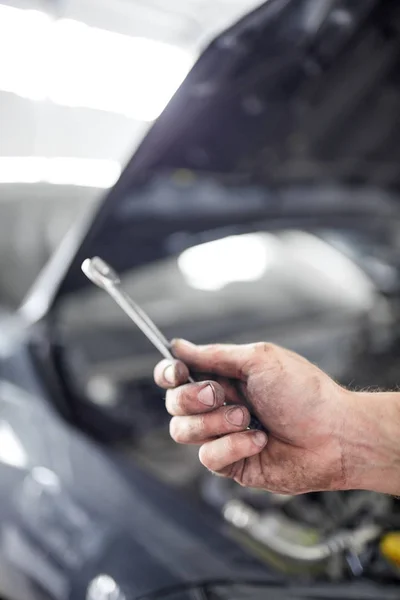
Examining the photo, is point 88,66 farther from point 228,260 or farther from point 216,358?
point 216,358

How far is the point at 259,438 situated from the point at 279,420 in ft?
0.15

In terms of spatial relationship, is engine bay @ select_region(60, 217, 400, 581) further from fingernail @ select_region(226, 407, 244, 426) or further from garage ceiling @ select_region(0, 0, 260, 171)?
garage ceiling @ select_region(0, 0, 260, 171)

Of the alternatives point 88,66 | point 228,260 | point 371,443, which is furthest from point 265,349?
point 88,66

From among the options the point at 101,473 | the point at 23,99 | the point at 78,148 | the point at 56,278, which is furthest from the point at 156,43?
the point at 101,473

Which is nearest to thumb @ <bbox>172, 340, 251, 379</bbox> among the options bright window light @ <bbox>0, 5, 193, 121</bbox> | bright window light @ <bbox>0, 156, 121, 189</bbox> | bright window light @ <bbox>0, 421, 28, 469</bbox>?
bright window light @ <bbox>0, 421, 28, 469</bbox>

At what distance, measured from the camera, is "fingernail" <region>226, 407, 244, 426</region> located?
0.57 meters

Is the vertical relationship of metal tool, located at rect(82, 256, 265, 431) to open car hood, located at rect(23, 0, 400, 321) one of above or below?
below

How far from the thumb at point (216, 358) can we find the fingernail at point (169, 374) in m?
0.02

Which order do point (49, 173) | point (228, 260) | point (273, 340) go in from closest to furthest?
point (273, 340) < point (228, 260) < point (49, 173)

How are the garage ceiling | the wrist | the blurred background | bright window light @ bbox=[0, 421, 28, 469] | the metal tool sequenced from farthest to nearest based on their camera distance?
the garage ceiling, the blurred background, bright window light @ bbox=[0, 421, 28, 469], the wrist, the metal tool

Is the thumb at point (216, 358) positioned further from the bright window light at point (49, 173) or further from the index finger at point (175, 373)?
the bright window light at point (49, 173)

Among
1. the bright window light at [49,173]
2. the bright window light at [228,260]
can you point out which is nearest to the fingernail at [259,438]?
the bright window light at [228,260]

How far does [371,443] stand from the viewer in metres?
0.67

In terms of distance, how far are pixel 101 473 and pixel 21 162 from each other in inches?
53.5
